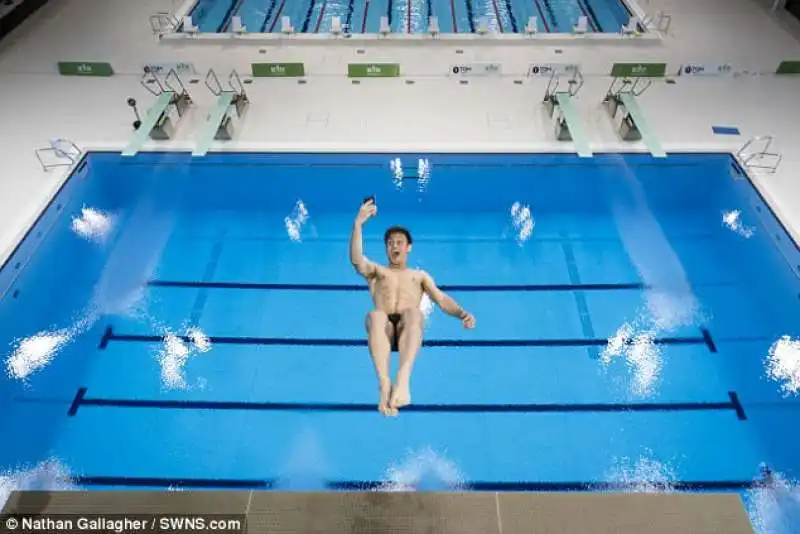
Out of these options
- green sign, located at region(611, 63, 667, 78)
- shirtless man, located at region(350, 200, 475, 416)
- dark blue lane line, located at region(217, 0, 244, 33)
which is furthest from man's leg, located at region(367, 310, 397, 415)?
dark blue lane line, located at region(217, 0, 244, 33)

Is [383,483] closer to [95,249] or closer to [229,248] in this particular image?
[229,248]

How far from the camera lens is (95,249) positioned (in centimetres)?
464

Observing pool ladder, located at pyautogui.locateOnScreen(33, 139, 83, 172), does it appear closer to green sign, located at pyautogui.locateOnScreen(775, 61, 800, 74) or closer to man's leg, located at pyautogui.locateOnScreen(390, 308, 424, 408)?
man's leg, located at pyautogui.locateOnScreen(390, 308, 424, 408)

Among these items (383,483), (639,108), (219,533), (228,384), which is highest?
(639,108)

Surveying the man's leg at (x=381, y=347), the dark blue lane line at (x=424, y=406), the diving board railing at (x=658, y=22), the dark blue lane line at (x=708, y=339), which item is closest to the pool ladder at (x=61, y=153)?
the dark blue lane line at (x=424, y=406)

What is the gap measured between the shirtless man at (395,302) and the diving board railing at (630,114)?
2849mm

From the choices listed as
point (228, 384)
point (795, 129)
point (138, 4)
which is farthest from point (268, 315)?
point (138, 4)

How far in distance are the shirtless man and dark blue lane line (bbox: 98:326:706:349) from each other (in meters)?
1.00

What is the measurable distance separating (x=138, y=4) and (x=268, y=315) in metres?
5.57

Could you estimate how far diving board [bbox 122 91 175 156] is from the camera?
485 centimetres

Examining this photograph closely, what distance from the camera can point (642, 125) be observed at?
498cm

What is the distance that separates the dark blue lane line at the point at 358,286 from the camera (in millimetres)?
4441

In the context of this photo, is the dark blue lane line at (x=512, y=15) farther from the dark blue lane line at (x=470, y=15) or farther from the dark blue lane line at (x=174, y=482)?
the dark blue lane line at (x=174, y=482)

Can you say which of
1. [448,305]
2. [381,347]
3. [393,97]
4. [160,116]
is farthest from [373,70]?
[381,347]
